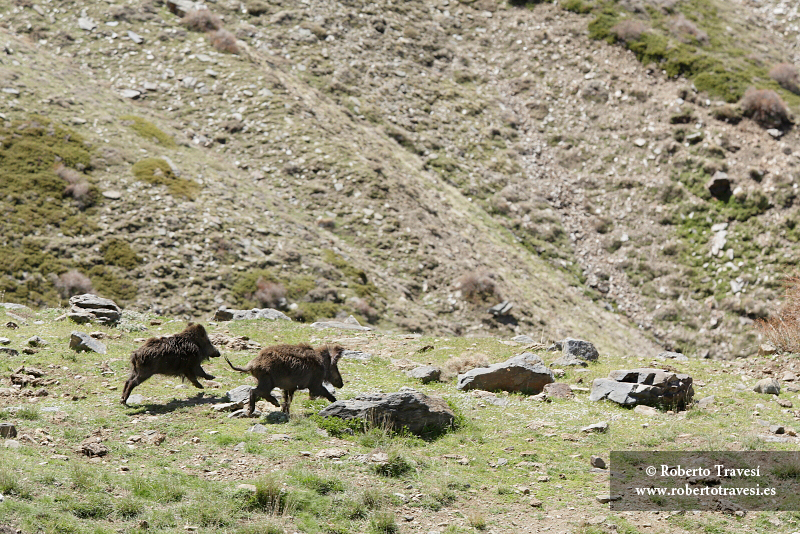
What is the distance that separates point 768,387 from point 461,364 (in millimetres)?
6871

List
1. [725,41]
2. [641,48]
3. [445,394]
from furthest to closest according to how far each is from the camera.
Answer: [725,41] < [641,48] < [445,394]

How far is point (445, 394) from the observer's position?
14.1m

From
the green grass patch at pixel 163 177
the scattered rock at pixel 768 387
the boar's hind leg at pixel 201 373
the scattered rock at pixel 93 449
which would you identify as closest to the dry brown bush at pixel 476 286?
the green grass patch at pixel 163 177

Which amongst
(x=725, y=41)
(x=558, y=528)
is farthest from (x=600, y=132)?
(x=558, y=528)

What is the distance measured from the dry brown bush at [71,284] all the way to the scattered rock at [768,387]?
22252 mm

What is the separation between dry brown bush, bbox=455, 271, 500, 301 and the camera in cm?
2956

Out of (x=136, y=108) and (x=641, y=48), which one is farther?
(x=641, y=48)

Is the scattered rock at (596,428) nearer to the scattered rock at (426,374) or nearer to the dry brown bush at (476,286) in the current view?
the scattered rock at (426,374)

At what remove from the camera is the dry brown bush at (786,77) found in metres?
46.2

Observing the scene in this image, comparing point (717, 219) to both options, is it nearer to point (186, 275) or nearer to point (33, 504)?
point (186, 275)

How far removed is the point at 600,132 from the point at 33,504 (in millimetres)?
42577

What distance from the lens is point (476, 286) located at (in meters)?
29.8

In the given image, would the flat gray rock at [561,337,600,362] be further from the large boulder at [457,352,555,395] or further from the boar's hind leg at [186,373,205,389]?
the boar's hind leg at [186,373,205,389]

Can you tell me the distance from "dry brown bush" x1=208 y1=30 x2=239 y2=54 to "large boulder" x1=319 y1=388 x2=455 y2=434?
35.2 meters
